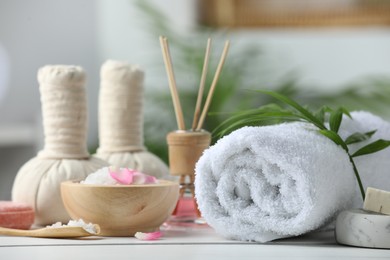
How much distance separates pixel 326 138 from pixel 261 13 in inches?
64.1

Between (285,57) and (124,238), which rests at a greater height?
(285,57)

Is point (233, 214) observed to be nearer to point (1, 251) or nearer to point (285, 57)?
point (1, 251)

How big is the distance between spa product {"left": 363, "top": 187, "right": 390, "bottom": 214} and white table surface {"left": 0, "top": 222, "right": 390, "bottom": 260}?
37 millimetres

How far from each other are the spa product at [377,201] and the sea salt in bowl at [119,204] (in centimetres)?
18

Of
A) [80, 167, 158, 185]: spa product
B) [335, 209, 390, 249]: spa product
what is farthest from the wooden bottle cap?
[335, 209, 390, 249]: spa product

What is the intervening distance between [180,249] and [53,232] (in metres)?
0.13

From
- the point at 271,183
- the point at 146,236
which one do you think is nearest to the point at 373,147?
the point at 271,183

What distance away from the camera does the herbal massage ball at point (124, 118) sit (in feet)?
3.12

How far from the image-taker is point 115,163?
3.08ft

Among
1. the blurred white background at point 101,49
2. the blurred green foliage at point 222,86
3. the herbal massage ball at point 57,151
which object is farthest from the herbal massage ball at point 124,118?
the blurred white background at point 101,49

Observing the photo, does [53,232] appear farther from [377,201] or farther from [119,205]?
[377,201]

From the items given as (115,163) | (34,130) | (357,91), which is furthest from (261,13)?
(115,163)

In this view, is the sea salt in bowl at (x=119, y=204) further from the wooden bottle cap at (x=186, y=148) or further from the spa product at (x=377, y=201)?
the spa product at (x=377, y=201)

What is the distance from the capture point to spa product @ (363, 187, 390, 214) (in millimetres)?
739
